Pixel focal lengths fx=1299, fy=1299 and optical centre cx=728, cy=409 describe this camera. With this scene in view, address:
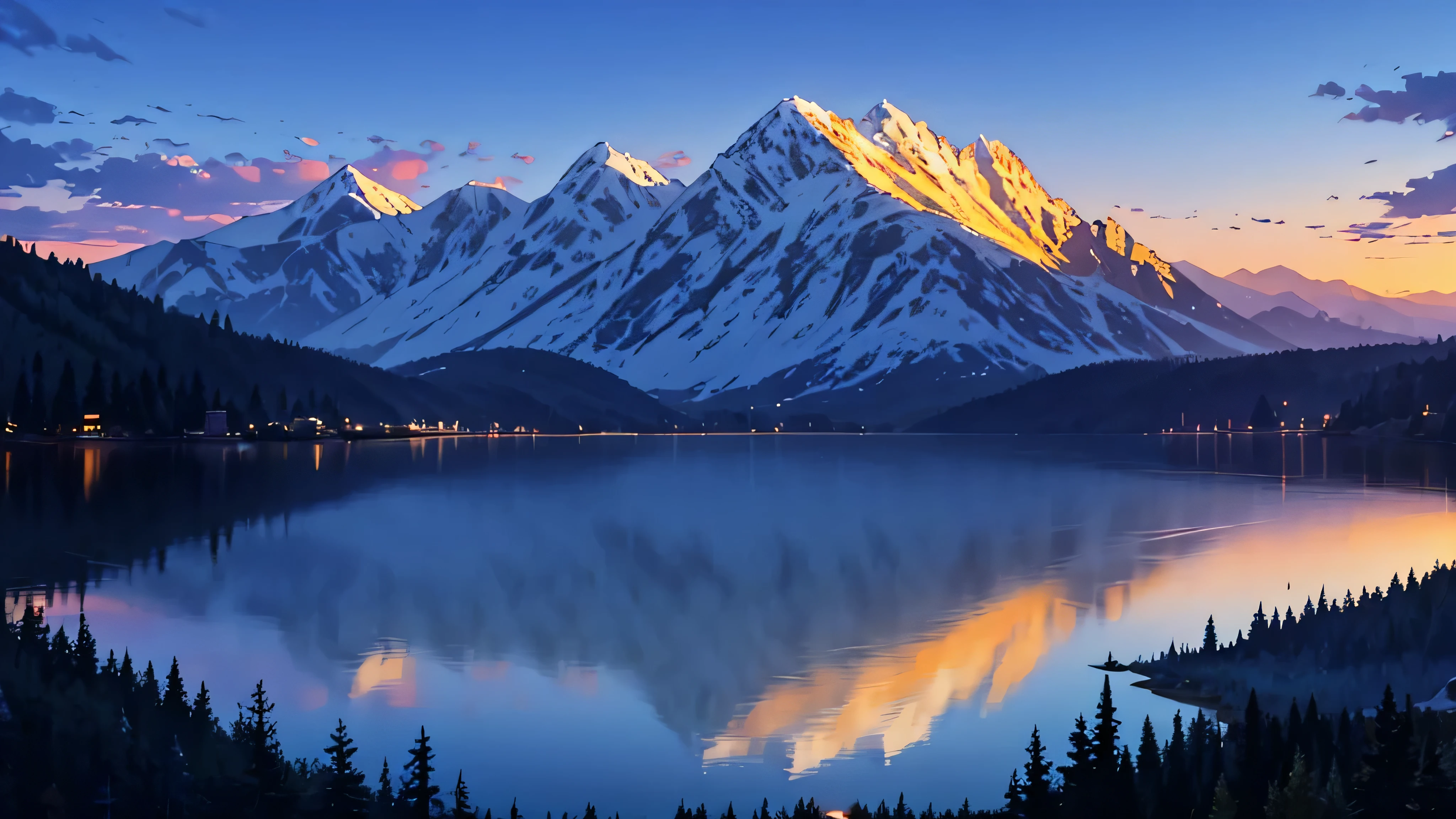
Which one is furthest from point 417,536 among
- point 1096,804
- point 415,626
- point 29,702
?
point 1096,804

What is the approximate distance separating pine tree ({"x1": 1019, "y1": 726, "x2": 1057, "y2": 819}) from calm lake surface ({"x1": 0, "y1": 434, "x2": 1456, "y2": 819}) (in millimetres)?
5010

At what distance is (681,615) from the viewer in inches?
2601

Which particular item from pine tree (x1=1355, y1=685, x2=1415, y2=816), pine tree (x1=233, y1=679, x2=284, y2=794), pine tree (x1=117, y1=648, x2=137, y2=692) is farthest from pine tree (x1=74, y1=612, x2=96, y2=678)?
pine tree (x1=1355, y1=685, x2=1415, y2=816)

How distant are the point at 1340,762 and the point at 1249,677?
13948mm

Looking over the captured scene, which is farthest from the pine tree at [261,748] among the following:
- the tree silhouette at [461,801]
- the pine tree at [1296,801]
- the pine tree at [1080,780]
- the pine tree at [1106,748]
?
the pine tree at [1296,801]

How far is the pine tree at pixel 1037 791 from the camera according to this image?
30.7 meters

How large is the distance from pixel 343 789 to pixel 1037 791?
16909 millimetres

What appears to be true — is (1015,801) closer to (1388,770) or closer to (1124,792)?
(1124,792)

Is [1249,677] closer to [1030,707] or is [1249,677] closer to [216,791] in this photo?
[1030,707]

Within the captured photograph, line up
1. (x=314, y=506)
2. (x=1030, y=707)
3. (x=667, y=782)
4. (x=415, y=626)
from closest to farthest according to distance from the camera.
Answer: (x=667, y=782), (x=1030, y=707), (x=415, y=626), (x=314, y=506)

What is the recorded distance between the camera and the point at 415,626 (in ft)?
199

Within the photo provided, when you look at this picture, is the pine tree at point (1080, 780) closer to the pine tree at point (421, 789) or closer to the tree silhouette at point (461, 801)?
the tree silhouette at point (461, 801)

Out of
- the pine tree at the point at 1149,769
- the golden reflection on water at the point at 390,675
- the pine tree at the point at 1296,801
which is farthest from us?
the golden reflection on water at the point at 390,675

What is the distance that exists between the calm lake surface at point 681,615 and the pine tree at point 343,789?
141 inches
